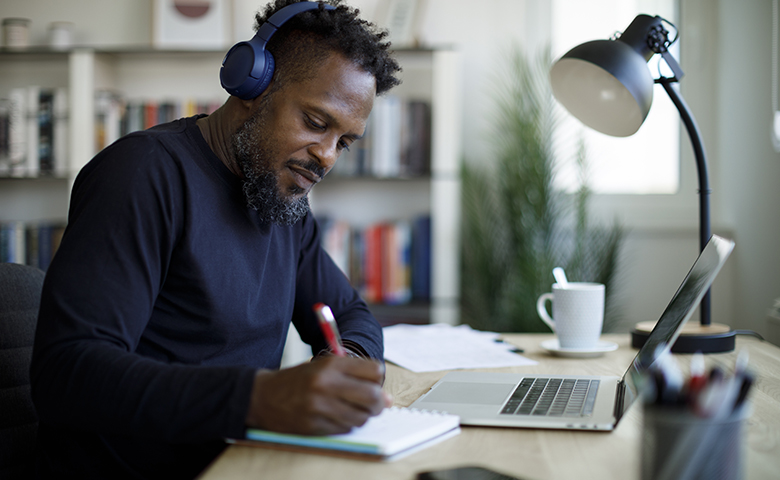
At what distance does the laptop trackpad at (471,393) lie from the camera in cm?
85

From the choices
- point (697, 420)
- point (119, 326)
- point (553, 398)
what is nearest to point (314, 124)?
point (119, 326)

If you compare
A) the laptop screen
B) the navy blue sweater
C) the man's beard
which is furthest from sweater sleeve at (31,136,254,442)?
the laptop screen

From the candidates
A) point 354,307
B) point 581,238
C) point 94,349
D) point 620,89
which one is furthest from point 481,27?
point 94,349

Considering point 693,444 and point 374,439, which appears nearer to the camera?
point 693,444

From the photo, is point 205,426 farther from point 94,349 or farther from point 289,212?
point 289,212

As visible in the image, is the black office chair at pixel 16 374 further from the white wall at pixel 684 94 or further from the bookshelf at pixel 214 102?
the white wall at pixel 684 94

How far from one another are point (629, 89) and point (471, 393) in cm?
62

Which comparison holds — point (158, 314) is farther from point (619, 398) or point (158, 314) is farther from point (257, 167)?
point (619, 398)

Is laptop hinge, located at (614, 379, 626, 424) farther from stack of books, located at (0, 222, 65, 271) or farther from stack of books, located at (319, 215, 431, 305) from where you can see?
stack of books, located at (0, 222, 65, 271)

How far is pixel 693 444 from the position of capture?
0.46 meters

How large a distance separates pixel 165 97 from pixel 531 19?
1.60m

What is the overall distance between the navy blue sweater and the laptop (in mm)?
206

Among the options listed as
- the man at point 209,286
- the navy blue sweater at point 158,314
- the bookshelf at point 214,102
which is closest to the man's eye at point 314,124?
the man at point 209,286

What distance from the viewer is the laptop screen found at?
77 cm
